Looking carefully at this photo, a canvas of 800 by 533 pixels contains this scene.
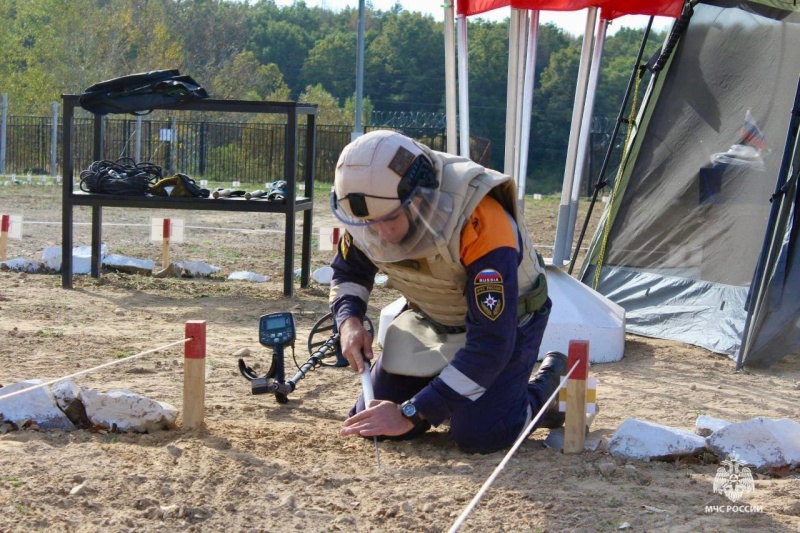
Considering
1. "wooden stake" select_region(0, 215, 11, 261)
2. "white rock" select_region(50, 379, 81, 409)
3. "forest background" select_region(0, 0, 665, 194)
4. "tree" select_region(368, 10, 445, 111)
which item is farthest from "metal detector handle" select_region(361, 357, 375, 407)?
"tree" select_region(368, 10, 445, 111)

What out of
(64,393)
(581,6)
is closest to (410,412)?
(64,393)

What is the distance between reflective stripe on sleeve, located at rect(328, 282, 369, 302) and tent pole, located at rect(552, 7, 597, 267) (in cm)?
293

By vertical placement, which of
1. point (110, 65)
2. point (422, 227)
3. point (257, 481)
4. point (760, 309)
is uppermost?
point (110, 65)

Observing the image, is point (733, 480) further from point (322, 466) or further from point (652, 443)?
point (322, 466)

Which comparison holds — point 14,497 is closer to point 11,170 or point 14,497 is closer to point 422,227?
point 422,227

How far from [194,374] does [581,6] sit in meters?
4.09

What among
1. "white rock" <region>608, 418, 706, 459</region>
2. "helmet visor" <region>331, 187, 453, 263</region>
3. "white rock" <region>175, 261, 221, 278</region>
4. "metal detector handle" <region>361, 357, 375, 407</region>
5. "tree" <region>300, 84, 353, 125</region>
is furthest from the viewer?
"tree" <region>300, 84, 353, 125</region>

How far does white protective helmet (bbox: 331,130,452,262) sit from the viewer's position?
3.88 metres

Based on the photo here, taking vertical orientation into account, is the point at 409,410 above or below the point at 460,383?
below

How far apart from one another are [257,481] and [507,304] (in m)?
1.18

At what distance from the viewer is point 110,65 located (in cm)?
3219

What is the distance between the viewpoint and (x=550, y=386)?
4758mm

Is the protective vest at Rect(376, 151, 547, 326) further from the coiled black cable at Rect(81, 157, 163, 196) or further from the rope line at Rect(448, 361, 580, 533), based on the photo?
the coiled black cable at Rect(81, 157, 163, 196)

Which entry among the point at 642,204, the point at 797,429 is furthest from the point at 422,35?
the point at 797,429
